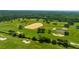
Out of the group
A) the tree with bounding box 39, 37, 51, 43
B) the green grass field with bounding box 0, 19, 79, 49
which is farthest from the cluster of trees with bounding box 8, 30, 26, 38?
the tree with bounding box 39, 37, 51, 43

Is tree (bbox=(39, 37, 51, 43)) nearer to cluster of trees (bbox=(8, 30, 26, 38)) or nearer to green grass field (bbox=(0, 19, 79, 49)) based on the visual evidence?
green grass field (bbox=(0, 19, 79, 49))

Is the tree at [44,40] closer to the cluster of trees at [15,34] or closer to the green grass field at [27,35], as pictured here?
the green grass field at [27,35]

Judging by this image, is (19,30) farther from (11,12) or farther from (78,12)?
(78,12)

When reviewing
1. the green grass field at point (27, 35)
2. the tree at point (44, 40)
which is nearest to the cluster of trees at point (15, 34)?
the green grass field at point (27, 35)

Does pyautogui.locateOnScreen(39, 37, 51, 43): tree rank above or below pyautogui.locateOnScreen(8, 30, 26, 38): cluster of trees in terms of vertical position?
below

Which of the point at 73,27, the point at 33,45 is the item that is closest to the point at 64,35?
the point at 73,27

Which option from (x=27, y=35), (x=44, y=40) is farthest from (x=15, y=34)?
(x=44, y=40)

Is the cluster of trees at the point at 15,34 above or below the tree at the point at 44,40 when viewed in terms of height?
above

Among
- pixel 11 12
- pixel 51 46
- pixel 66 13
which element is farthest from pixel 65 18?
pixel 11 12

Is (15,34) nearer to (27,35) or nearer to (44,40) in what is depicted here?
(27,35)
